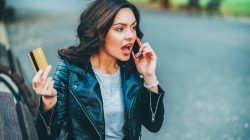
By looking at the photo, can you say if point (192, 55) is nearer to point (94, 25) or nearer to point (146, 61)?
point (146, 61)

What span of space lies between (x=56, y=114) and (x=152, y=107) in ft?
2.02

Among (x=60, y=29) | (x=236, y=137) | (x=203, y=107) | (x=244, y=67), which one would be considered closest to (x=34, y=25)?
(x=60, y=29)

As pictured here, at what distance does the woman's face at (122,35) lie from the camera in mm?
2893

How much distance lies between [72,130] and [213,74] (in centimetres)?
705

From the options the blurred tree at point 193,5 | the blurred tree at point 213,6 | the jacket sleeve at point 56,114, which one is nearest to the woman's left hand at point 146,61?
the jacket sleeve at point 56,114

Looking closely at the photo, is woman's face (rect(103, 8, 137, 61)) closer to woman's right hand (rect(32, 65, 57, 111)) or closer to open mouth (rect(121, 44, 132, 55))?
open mouth (rect(121, 44, 132, 55))

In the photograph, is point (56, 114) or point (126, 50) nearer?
point (56, 114)

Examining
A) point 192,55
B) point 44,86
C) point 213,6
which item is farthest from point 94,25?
point 213,6

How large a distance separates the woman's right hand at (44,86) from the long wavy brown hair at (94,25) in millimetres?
391

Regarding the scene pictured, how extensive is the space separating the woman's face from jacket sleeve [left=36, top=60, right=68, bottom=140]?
0.32m

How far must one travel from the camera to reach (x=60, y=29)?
16062 mm

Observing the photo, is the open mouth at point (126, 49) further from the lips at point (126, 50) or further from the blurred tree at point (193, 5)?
the blurred tree at point (193, 5)

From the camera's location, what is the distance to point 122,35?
2906 millimetres

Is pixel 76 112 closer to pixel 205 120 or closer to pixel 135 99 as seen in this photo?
pixel 135 99
